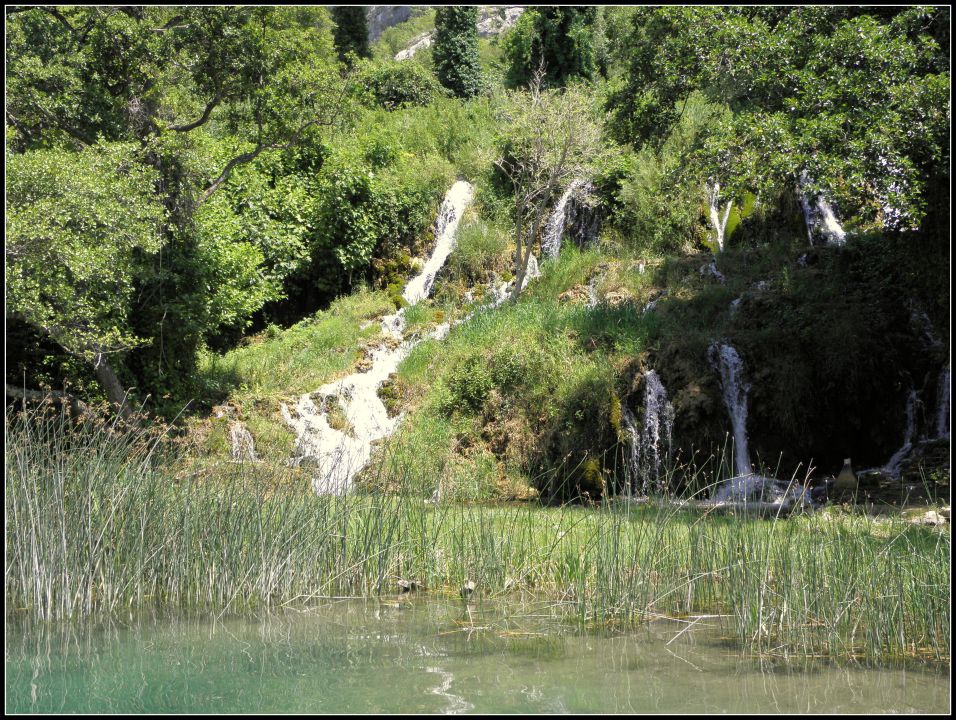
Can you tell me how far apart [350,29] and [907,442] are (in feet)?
97.9

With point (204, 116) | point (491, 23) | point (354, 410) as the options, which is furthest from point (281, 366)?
point (491, 23)

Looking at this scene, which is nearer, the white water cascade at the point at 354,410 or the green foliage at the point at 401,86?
the white water cascade at the point at 354,410

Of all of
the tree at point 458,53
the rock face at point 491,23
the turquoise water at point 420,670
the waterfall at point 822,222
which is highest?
the rock face at point 491,23

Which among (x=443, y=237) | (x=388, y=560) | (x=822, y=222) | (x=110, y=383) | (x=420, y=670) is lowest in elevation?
(x=420, y=670)

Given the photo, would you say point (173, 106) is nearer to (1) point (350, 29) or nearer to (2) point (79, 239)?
(2) point (79, 239)

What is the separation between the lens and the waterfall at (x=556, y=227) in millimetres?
18859

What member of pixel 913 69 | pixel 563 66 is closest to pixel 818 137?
pixel 913 69

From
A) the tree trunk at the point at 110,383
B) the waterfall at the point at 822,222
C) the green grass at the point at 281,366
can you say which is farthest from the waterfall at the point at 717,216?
the tree trunk at the point at 110,383

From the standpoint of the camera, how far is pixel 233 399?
14781 millimetres

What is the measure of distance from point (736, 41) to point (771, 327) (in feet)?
14.3

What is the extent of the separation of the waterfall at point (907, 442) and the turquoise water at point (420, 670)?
7179mm

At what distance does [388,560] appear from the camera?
644 centimetres

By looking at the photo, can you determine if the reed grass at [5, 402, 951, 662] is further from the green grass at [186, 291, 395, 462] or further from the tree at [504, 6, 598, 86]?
the tree at [504, 6, 598, 86]

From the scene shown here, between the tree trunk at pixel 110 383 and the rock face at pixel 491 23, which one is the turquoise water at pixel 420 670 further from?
the rock face at pixel 491 23
